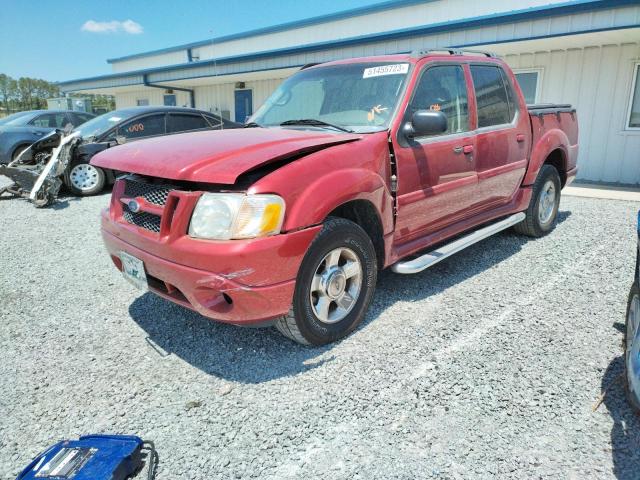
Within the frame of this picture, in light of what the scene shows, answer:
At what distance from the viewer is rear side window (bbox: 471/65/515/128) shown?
4.23 meters

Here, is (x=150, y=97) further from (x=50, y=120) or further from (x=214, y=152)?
(x=214, y=152)

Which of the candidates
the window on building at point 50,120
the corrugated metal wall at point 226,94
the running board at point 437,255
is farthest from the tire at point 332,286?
the corrugated metal wall at point 226,94

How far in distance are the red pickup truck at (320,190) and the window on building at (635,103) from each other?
6165mm

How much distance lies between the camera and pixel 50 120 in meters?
11.6

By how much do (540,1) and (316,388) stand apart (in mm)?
15533

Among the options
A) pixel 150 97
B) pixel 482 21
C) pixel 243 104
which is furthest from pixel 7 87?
pixel 482 21

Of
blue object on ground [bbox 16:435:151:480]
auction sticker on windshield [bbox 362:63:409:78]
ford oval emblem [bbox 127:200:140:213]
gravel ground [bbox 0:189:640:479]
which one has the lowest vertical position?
gravel ground [bbox 0:189:640:479]

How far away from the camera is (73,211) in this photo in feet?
23.5

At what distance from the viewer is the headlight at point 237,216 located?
2.46m

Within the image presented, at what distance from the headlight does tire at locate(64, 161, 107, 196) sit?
21.0 feet

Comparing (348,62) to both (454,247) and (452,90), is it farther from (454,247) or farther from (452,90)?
(454,247)

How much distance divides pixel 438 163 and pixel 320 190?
53.7 inches

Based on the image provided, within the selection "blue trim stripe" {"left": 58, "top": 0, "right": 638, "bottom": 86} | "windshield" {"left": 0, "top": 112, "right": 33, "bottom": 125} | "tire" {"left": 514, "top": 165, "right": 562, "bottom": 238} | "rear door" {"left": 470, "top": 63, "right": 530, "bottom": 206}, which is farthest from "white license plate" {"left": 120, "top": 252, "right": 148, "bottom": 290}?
"windshield" {"left": 0, "top": 112, "right": 33, "bottom": 125}

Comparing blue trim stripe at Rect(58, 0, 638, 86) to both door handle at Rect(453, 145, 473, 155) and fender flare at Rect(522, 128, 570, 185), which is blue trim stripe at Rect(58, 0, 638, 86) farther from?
door handle at Rect(453, 145, 473, 155)
